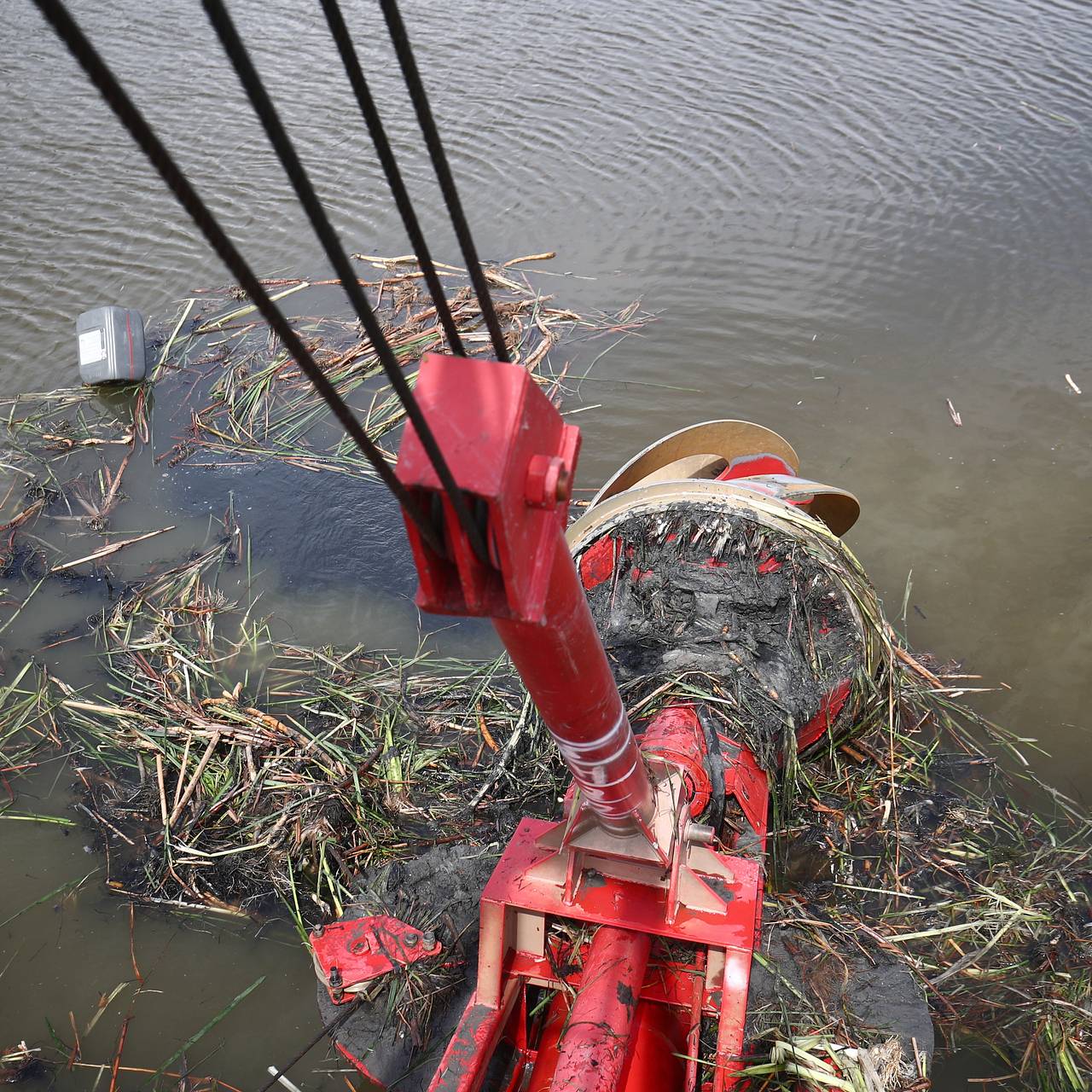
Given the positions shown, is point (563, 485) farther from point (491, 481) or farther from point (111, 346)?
point (111, 346)

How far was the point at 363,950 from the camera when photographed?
314cm

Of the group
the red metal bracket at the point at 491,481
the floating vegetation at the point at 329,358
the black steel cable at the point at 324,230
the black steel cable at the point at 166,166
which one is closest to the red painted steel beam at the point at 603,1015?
the red metal bracket at the point at 491,481

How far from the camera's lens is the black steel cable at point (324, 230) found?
843 millimetres

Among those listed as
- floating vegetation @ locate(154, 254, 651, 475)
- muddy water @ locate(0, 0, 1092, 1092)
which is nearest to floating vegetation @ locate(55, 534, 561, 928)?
muddy water @ locate(0, 0, 1092, 1092)

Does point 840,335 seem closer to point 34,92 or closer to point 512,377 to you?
point 512,377

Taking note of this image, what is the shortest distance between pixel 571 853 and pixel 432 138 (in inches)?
78.2

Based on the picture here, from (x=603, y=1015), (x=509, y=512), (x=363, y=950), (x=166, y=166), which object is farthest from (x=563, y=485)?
(x=363, y=950)

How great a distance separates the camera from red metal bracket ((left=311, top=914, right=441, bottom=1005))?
3084mm

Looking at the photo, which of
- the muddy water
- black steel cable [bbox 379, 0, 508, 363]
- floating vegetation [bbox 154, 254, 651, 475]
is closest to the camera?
black steel cable [bbox 379, 0, 508, 363]

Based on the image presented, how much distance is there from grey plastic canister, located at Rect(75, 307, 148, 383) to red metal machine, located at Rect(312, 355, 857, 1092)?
5.35m

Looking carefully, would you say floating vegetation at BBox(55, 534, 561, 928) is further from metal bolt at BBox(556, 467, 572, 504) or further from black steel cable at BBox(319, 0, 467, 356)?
black steel cable at BBox(319, 0, 467, 356)

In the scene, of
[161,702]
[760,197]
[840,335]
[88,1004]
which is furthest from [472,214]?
[88,1004]

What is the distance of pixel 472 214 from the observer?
8.53 metres

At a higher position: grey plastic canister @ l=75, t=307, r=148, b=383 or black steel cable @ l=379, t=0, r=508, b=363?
black steel cable @ l=379, t=0, r=508, b=363
